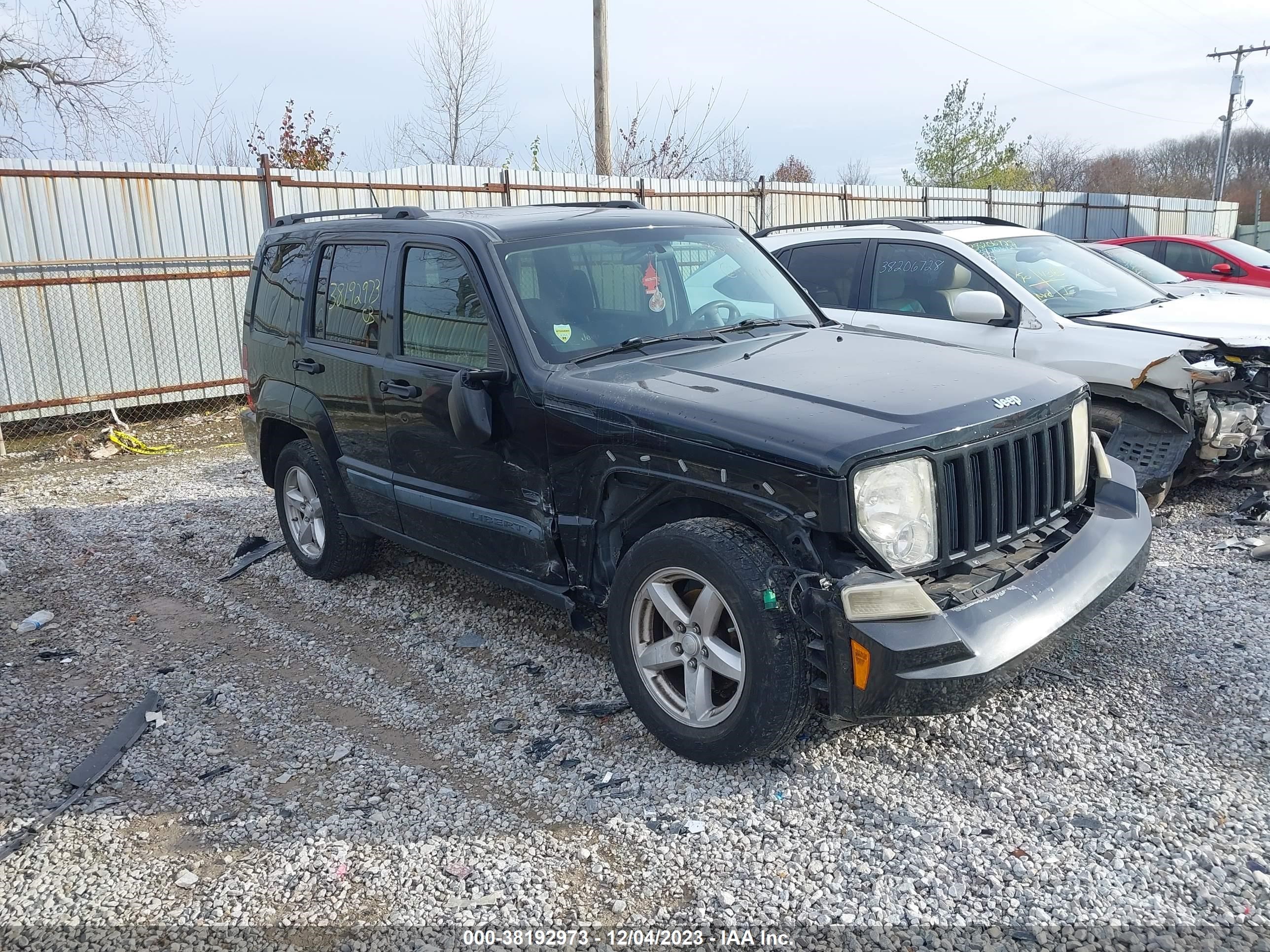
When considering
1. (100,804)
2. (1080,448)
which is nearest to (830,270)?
(1080,448)

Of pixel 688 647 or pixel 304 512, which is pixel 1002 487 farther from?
pixel 304 512

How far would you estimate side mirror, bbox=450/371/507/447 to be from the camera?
13.1ft

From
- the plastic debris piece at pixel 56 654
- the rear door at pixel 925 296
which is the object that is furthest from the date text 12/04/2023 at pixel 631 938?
the rear door at pixel 925 296

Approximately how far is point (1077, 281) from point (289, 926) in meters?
6.57

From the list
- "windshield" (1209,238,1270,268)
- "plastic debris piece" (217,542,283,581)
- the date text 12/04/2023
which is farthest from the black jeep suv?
"windshield" (1209,238,1270,268)

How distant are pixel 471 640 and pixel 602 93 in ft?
39.9

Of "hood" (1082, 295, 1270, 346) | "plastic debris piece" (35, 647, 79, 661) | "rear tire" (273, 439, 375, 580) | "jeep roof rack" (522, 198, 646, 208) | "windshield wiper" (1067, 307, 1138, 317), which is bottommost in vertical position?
"plastic debris piece" (35, 647, 79, 661)

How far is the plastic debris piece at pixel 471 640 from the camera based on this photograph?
4.83 m

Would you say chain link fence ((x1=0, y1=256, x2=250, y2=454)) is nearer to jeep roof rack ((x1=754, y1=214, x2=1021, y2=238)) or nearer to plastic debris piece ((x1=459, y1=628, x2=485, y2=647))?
jeep roof rack ((x1=754, y1=214, x2=1021, y2=238))

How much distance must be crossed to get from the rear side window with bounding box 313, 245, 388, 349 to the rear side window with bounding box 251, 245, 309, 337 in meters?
0.23

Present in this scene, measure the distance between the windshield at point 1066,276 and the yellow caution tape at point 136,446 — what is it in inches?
314

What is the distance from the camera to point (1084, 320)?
20.9 ft

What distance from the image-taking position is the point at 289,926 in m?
2.85

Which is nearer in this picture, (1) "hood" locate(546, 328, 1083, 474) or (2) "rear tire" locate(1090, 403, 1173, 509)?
(1) "hood" locate(546, 328, 1083, 474)
